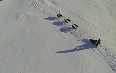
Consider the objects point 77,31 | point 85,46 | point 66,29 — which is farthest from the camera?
point 66,29

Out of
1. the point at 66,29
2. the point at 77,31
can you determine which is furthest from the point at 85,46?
the point at 66,29

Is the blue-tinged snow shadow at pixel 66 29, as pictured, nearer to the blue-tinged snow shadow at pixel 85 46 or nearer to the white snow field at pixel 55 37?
the white snow field at pixel 55 37

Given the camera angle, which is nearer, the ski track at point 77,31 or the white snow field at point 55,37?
the white snow field at point 55,37

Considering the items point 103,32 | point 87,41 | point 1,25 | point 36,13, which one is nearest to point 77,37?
point 87,41

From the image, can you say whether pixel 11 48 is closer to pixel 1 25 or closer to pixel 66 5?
pixel 1 25

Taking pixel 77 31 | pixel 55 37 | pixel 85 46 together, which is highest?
pixel 77 31

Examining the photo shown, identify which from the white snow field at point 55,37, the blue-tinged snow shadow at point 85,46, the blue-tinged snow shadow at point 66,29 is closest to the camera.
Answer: the white snow field at point 55,37

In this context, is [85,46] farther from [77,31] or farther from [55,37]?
[55,37]

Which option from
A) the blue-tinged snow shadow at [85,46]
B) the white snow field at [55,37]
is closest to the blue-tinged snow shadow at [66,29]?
the white snow field at [55,37]
